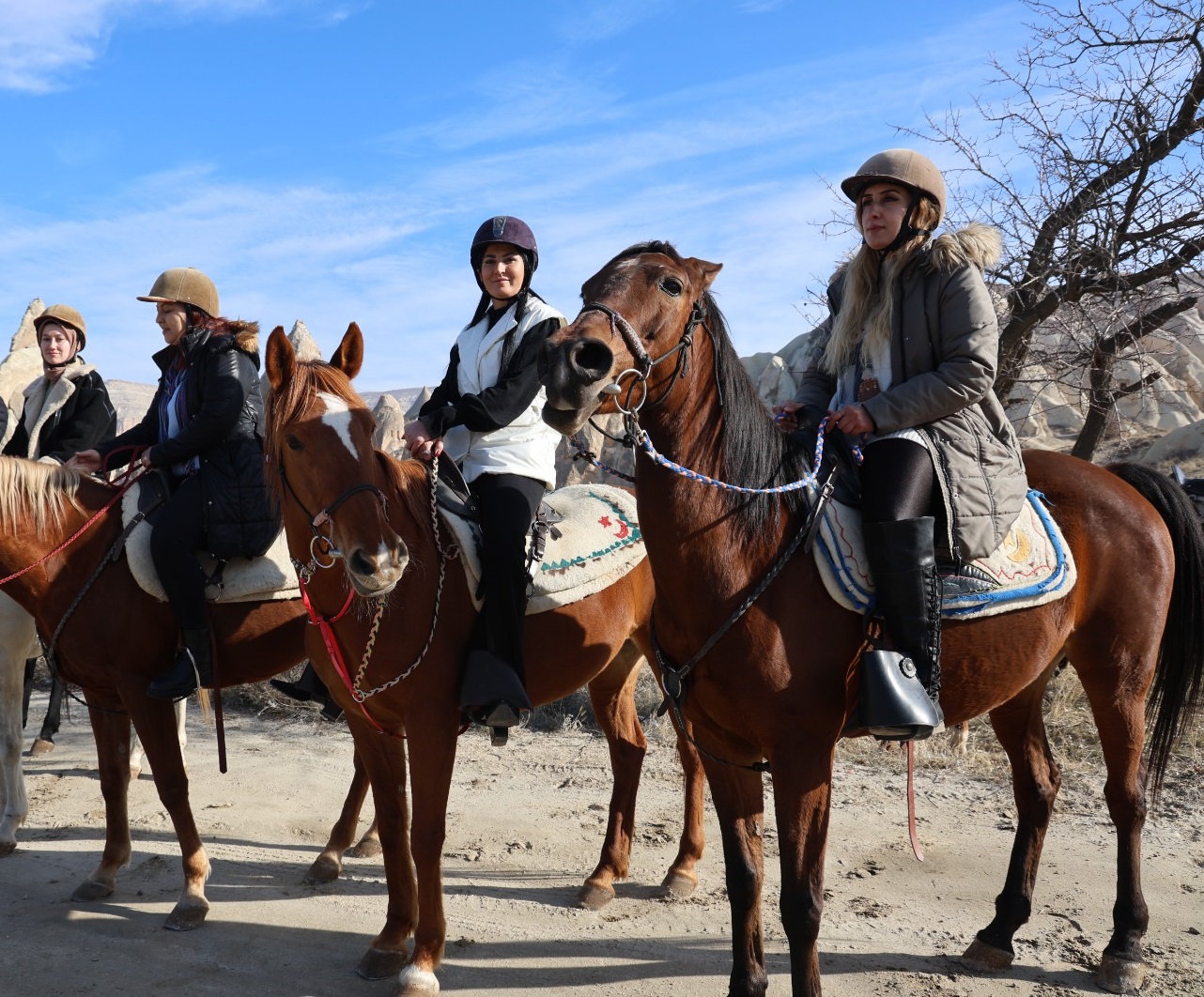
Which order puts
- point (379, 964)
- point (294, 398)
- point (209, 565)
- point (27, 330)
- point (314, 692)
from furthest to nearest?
point (27, 330) → point (209, 565) → point (314, 692) → point (379, 964) → point (294, 398)

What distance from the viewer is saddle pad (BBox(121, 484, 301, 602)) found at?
449 cm

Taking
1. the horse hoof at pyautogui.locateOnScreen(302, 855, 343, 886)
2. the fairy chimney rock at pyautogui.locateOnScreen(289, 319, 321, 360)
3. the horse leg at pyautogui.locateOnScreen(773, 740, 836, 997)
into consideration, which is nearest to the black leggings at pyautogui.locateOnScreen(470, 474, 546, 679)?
the horse leg at pyautogui.locateOnScreen(773, 740, 836, 997)

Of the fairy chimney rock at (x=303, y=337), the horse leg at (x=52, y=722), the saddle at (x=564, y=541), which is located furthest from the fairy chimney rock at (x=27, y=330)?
the saddle at (x=564, y=541)

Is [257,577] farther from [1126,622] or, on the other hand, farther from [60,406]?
[1126,622]

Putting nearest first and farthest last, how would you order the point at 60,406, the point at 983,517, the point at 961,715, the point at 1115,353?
the point at 983,517 < the point at 961,715 < the point at 60,406 < the point at 1115,353

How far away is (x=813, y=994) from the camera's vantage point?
3020 millimetres

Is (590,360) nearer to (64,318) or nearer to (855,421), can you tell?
(855,421)

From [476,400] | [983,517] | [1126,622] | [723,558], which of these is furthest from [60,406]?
[1126,622]

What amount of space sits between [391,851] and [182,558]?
170 centimetres

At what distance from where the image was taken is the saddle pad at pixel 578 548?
4.00 m

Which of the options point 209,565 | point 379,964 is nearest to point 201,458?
point 209,565

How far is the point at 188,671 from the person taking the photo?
14.4 feet

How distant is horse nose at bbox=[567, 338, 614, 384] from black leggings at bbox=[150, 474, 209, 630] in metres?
2.65

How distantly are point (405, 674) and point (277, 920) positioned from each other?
1.63 metres
